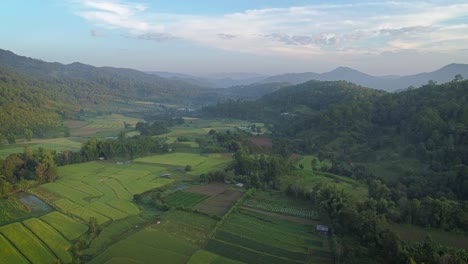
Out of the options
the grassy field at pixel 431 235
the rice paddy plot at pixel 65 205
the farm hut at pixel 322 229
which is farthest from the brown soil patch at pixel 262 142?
the rice paddy plot at pixel 65 205

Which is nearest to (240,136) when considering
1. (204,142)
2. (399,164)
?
(204,142)

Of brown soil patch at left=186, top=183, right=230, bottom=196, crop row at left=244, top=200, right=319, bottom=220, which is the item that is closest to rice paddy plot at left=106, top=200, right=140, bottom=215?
brown soil patch at left=186, top=183, right=230, bottom=196

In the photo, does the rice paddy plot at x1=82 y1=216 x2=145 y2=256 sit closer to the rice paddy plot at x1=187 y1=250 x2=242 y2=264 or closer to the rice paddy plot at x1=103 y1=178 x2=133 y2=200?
the rice paddy plot at x1=103 y1=178 x2=133 y2=200

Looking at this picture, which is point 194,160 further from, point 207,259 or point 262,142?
point 207,259

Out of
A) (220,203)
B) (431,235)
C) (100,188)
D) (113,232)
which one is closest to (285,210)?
(220,203)

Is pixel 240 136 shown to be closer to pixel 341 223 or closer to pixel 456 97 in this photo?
pixel 456 97

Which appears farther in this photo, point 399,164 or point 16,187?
point 399,164
